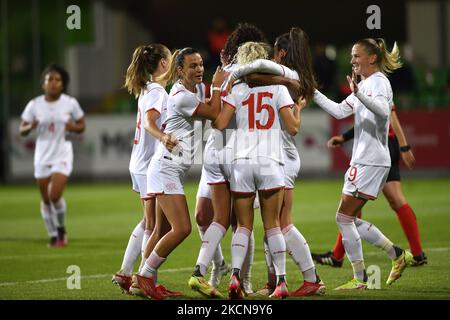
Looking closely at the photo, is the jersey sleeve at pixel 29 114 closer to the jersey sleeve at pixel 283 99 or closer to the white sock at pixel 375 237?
the white sock at pixel 375 237

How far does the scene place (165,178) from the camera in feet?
26.1

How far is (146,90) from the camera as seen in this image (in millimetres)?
8359

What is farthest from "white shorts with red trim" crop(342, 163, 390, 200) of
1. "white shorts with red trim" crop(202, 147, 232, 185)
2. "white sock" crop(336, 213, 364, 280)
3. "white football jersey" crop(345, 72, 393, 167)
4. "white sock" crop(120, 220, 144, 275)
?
"white sock" crop(120, 220, 144, 275)

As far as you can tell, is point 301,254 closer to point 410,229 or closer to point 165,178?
point 165,178

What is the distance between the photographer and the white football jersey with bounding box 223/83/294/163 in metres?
7.73

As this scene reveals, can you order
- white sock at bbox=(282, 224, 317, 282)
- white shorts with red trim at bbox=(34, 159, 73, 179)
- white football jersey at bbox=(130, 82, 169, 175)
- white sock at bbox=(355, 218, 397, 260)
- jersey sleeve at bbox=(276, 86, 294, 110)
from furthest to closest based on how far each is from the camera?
white shorts with red trim at bbox=(34, 159, 73, 179) < white sock at bbox=(355, 218, 397, 260) < white football jersey at bbox=(130, 82, 169, 175) < white sock at bbox=(282, 224, 317, 282) < jersey sleeve at bbox=(276, 86, 294, 110)

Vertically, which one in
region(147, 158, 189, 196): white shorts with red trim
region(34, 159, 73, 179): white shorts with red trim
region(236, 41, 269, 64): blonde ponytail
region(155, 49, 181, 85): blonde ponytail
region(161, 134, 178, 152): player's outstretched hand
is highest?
region(236, 41, 269, 64): blonde ponytail

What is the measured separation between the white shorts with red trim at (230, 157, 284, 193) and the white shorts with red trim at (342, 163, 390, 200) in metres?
1.05

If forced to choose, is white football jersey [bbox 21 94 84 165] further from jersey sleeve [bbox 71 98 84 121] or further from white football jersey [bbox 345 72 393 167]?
white football jersey [bbox 345 72 393 167]

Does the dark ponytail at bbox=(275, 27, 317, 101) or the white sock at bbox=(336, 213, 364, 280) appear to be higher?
the dark ponytail at bbox=(275, 27, 317, 101)

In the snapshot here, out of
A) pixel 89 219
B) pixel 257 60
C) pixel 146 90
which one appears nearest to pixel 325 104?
pixel 257 60

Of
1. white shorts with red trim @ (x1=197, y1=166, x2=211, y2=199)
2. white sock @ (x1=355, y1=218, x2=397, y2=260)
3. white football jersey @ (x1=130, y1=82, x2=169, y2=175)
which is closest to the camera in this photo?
white football jersey @ (x1=130, y1=82, x2=169, y2=175)

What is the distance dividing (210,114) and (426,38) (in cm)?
1992
